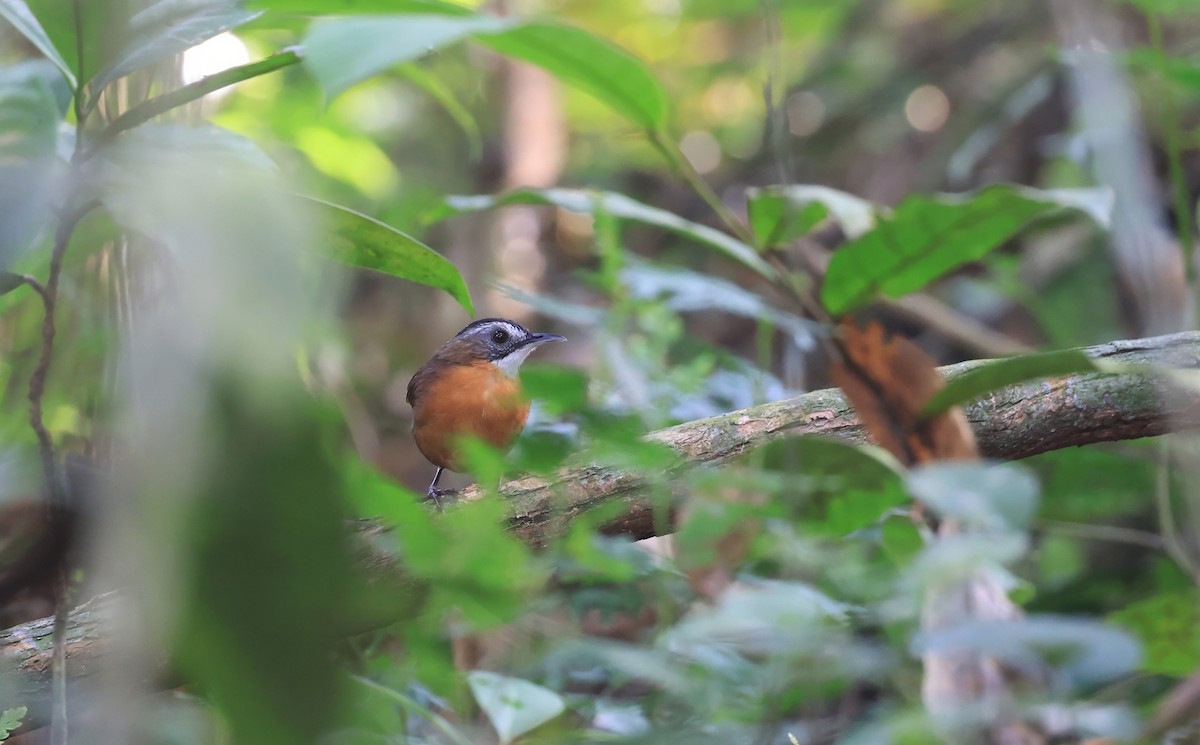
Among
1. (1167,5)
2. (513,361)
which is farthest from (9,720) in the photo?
(1167,5)

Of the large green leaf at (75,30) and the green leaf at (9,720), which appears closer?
the large green leaf at (75,30)

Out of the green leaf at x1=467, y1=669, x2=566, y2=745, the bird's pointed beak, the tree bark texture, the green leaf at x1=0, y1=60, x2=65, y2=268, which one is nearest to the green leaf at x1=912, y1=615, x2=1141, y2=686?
the tree bark texture

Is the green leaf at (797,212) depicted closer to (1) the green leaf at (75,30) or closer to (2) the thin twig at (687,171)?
(2) the thin twig at (687,171)

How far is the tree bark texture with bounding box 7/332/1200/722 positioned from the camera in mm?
2100

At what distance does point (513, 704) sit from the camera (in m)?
1.95

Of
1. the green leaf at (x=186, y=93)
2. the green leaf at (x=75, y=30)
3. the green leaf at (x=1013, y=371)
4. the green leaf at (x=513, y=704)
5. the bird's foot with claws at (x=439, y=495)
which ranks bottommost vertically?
the green leaf at (x=513, y=704)

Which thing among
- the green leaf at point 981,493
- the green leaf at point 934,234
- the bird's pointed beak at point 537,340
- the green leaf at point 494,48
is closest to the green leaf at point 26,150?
the green leaf at point 494,48

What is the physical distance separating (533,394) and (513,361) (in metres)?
2.60

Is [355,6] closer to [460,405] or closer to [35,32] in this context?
[35,32]

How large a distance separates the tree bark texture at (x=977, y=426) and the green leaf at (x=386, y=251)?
447 millimetres

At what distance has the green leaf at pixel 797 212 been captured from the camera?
2797 millimetres

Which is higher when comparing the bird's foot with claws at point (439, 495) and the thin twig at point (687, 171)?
the thin twig at point (687, 171)

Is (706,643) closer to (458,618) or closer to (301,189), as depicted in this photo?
(458,618)

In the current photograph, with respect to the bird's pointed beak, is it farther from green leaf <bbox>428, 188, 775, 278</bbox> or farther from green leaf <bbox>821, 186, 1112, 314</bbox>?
green leaf <bbox>821, 186, 1112, 314</bbox>
